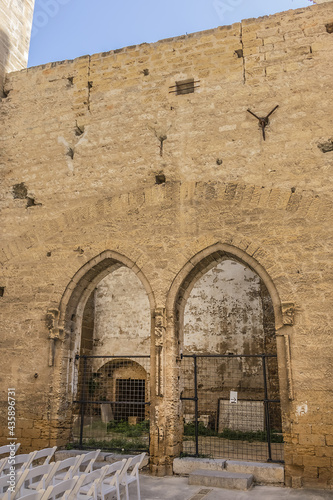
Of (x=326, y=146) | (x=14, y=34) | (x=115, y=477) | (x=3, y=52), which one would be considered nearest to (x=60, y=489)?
(x=115, y=477)

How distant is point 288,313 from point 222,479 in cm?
217

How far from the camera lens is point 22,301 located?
6816mm

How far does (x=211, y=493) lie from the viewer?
484 cm

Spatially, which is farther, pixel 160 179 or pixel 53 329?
pixel 160 179

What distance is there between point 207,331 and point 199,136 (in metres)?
5.73

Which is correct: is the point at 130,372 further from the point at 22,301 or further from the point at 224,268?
the point at 22,301

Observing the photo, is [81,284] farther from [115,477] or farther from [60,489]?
[60,489]

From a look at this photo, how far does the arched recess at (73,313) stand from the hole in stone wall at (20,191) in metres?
1.90

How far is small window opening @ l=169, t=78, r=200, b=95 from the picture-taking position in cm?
699

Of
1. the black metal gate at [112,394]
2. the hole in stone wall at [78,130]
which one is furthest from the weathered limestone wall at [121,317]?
the hole in stone wall at [78,130]

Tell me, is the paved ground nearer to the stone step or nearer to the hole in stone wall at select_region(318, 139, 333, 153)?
the stone step

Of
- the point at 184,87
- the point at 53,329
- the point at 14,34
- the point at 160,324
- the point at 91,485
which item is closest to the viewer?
the point at 91,485

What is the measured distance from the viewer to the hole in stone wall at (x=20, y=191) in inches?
293

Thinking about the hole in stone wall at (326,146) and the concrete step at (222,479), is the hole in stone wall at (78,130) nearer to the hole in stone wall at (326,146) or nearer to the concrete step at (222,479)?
the hole in stone wall at (326,146)
